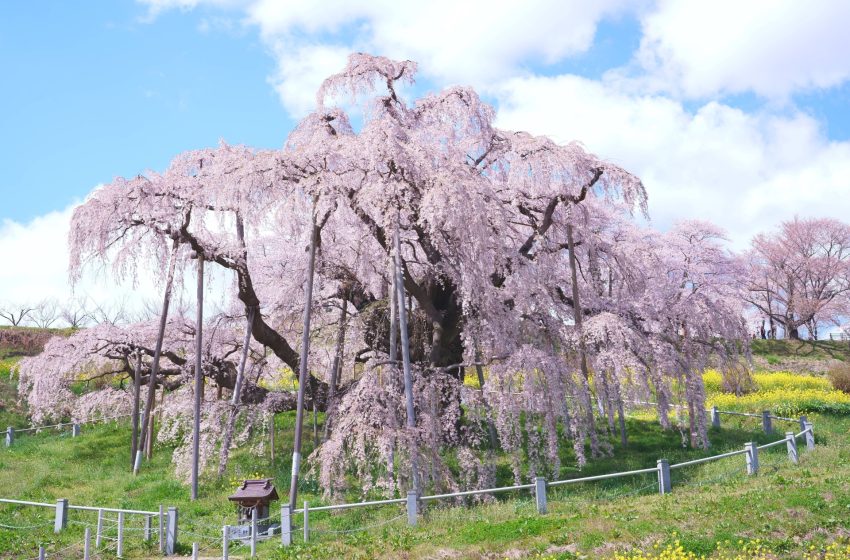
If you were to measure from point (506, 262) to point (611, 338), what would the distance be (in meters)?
3.37

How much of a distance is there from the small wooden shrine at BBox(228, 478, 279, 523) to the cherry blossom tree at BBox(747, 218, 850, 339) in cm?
4761

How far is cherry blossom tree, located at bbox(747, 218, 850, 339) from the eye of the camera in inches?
2235

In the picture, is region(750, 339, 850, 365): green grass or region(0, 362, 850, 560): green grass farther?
region(750, 339, 850, 365): green grass

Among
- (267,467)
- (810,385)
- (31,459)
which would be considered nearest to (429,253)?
(267,467)

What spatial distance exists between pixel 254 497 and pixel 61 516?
17.0 ft

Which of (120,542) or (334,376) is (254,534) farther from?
(334,376)

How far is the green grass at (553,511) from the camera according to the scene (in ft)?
43.6

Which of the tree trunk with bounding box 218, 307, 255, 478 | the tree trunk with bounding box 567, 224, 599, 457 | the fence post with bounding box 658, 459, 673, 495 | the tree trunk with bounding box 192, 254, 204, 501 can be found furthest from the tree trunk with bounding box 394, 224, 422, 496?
the tree trunk with bounding box 192, 254, 204, 501

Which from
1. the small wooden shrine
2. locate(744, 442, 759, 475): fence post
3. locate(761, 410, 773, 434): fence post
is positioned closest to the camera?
the small wooden shrine

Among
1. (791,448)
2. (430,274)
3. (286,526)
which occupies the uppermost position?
(430,274)

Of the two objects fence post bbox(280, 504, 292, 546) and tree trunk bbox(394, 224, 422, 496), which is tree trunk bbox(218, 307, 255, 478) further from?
fence post bbox(280, 504, 292, 546)

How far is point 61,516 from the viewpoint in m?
17.8

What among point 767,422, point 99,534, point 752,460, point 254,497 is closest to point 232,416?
point 99,534

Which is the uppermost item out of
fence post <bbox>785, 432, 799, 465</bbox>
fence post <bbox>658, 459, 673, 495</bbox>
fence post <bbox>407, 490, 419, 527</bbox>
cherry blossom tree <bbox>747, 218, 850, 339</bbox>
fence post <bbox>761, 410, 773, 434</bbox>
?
cherry blossom tree <bbox>747, 218, 850, 339</bbox>
